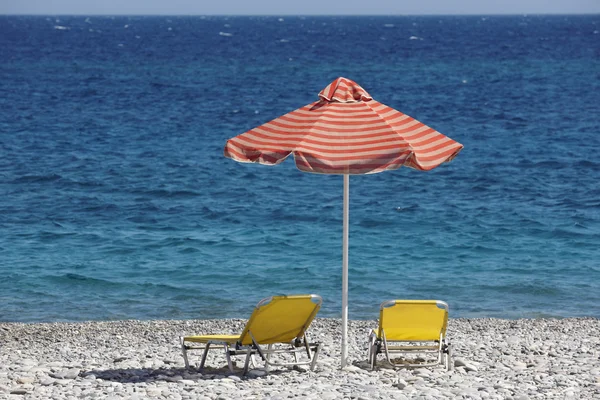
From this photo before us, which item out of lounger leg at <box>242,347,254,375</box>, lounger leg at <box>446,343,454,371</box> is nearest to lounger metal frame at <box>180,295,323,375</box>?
lounger leg at <box>242,347,254,375</box>

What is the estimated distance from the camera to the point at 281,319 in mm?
8008

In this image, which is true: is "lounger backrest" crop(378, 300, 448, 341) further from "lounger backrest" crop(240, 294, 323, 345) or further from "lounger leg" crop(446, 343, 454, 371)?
"lounger backrest" crop(240, 294, 323, 345)

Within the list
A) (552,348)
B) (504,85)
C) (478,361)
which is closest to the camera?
(478,361)

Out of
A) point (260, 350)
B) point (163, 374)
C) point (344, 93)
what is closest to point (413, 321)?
point (260, 350)

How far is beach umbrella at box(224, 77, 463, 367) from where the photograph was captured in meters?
7.23

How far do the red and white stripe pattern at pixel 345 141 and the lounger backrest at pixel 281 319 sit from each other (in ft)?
4.19

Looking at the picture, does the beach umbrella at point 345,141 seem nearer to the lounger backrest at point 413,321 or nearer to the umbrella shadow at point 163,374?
the lounger backrest at point 413,321

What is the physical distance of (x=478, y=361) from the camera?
857 cm

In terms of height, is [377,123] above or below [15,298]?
above

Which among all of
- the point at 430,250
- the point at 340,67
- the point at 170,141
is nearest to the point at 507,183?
the point at 430,250

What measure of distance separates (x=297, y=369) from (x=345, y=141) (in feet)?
7.12

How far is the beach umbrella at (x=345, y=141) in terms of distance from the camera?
7.23 metres

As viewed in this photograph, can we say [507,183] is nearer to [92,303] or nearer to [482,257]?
[482,257]

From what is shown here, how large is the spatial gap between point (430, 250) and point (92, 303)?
581 cm
